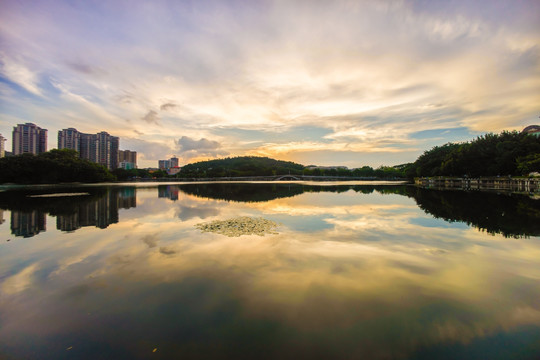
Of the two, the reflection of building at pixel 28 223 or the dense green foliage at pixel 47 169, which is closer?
the reflection of building at pixel 28 223

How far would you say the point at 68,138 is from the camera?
4633 inches

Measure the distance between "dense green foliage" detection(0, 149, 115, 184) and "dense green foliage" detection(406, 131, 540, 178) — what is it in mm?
90765

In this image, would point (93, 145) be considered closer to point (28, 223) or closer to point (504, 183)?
point (28, 223)

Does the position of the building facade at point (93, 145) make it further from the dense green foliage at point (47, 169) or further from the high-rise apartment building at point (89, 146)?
the dense green foliage at point (47, 169)

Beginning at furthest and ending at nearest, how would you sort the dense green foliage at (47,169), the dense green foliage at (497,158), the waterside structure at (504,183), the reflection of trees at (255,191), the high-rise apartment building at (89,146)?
the high-rise apartment building at (89,146) → the dense green foliage at (47,169) → the dense green foliage at (497,158) → the waterside structure at (504,183) → the reflection of trees at (255,191)

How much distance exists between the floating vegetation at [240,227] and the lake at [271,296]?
0.62m

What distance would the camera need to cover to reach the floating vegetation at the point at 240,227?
1197 cm

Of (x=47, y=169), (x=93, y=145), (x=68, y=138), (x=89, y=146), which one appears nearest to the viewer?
(x=47, y=169)

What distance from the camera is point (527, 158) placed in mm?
43812

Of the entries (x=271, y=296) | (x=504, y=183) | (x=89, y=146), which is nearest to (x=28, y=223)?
(x=271, y=296)

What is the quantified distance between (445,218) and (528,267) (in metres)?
8.52

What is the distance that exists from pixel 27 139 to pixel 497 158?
146043mm

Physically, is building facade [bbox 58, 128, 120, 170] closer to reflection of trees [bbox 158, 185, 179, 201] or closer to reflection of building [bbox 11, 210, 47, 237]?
reflection of trees [bbox 158, 185, 179, 201]

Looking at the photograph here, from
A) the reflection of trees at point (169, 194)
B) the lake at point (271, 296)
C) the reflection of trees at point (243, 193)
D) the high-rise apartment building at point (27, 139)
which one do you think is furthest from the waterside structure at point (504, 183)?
the high-rise apartment building at point (27, 139)
